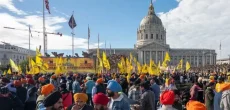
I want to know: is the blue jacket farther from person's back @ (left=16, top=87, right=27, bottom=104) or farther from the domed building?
the domed building

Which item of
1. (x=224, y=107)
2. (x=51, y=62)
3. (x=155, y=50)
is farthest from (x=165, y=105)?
(x=155, y=50)

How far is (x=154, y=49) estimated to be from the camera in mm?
123500

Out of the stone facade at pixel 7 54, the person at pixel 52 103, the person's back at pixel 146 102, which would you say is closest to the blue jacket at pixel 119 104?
the person at pixel 52 103

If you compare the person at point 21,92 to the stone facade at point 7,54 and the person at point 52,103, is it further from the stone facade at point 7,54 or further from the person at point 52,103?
the stone facade at point 7,54

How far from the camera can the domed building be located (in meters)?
124

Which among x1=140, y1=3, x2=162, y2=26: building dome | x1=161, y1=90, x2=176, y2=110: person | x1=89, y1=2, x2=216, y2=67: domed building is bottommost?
x1=161, y1=90, x2=176, y2=110: person

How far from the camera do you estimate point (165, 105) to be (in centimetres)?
498

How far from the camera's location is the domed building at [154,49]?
124 m

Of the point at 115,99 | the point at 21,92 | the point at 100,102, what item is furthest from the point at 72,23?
the point at 100,102

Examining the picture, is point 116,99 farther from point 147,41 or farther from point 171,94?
point 147,41

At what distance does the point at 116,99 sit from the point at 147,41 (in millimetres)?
123205

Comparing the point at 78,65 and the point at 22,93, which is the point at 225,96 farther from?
the point at 78,65

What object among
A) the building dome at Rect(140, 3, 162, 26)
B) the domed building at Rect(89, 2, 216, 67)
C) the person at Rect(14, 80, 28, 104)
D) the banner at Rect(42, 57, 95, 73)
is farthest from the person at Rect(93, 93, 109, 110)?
the building dome at Rect(140, 3, 162, 26)

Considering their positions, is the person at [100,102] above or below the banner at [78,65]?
above
